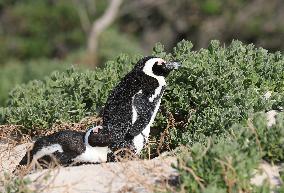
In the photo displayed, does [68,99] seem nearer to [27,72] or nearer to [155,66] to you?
[155,66]

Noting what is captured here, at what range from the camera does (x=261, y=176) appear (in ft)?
17.6

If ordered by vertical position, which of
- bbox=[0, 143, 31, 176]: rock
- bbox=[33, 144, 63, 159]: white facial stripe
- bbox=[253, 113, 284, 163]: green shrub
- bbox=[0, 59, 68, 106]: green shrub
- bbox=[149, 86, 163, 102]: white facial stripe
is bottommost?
bbox=[253, 113, 284, 163]: green shrub

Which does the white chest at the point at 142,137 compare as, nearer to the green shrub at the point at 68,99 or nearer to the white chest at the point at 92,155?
the white chest at the point at 92,155

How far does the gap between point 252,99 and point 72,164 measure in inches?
62.6

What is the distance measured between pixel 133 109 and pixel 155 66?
1.48 ft

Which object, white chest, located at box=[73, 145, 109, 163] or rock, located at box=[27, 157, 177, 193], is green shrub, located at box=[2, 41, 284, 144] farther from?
rock, located at box=[27, 157, 177, 193]

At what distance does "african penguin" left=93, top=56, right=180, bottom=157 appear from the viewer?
661 centimetres

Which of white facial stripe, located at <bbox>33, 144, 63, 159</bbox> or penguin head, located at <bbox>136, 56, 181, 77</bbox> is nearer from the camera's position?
white facial stripe, located at <bbox>33, 144, 63, 159</bbox>

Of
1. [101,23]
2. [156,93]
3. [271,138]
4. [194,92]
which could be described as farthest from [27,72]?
[271,138]

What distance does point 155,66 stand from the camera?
6.89 meters

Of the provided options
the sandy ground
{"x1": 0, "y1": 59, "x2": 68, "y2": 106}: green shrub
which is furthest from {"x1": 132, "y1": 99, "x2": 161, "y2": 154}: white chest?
{"x1": 0, "y1": 59, "x2": 68, "y2": 106}: green shrub

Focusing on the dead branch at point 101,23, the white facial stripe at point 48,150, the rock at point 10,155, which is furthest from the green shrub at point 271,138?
the dead branch at point 101,23

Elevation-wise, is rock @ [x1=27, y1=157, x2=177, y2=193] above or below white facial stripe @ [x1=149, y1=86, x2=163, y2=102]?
below

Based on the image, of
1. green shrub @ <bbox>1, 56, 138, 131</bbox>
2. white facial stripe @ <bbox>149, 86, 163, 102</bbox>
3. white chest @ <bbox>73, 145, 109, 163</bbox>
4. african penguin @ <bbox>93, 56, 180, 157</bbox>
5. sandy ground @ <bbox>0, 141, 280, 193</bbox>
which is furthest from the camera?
green shrub @ <bbox>1, 56, 138, 131</bbox>
